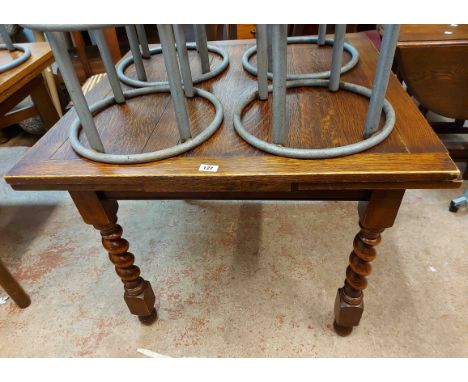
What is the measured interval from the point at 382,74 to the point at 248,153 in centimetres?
30

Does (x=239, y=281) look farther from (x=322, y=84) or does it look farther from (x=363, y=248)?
(x=322, y=84)

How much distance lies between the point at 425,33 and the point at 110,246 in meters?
1.41

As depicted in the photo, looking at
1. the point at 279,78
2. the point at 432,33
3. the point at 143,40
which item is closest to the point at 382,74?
the point at 279,78

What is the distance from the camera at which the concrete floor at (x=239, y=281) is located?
1.10m

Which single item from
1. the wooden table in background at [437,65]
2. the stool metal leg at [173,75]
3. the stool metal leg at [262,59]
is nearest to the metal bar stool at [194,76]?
the stool metal leg at [262,59]

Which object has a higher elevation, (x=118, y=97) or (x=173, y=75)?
(x=173, y=75)

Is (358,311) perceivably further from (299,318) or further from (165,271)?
(165,271)

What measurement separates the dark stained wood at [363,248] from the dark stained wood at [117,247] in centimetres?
59

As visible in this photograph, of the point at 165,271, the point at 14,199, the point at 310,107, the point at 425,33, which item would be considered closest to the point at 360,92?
the point at 310,107

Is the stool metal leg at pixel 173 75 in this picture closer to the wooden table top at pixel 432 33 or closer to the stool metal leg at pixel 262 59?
the stool metal leg at pixel 262 59

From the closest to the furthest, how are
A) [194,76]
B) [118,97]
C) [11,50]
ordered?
1. [118,97]
2. [194,76]
3. [11,50]

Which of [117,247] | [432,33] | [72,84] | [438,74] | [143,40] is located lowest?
[117,247]

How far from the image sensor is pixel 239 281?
1.27 m

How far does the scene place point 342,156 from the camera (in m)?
0.71
